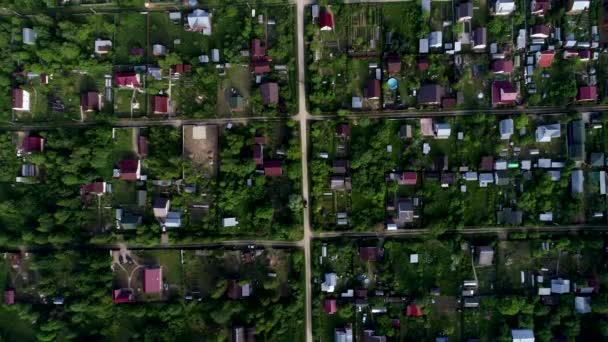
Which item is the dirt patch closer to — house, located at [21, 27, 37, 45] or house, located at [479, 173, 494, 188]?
house, located at [21, 27, 37, 45]

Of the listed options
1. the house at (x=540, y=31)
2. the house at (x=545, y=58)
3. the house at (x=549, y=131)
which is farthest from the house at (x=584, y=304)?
the house at (x=540, y=31)

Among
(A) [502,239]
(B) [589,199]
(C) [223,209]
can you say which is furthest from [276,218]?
(B) [589,199]

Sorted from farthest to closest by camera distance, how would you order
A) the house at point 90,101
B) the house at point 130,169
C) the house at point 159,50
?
the house at point 90,101, the house at point 159,50, the house at point 130,169

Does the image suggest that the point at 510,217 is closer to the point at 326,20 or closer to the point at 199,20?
the point at 326,20

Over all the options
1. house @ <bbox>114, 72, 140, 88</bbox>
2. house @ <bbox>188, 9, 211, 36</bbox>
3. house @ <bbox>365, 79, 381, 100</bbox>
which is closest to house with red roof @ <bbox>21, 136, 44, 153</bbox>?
house @ <bbox>114, 72, 140, 88</bbox>

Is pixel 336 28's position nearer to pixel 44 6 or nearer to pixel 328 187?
pixel 328 187

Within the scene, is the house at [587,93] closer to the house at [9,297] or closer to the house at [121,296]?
the house at [121,296]
